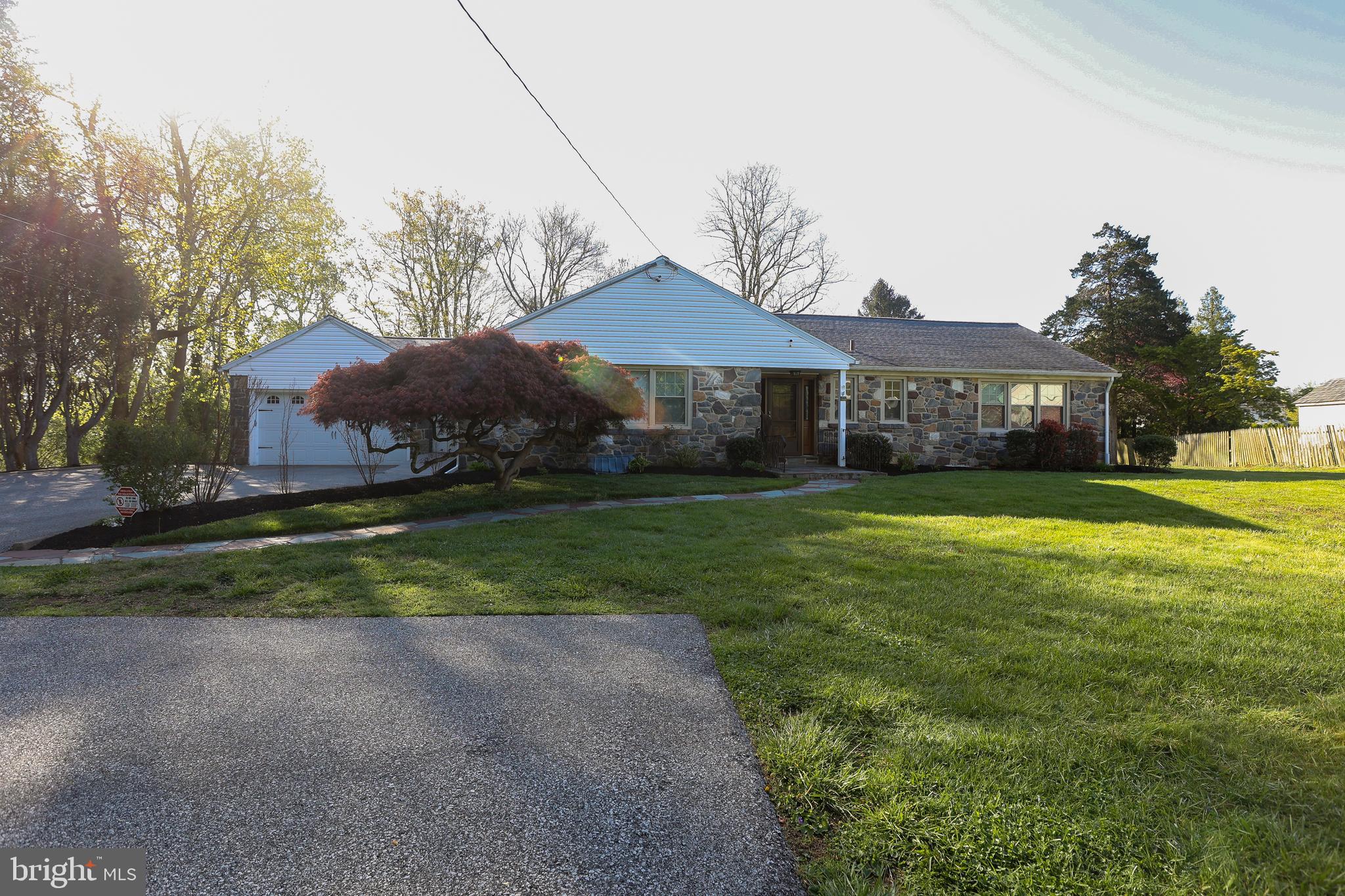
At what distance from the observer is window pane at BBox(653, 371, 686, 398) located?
13859 millimetres

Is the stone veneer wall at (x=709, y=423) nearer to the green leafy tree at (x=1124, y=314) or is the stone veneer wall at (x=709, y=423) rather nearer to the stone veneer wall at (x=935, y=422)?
the stone veneer wall at (x=935, y=422)

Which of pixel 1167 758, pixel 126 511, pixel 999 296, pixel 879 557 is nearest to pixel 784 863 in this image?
pixel 1167 758

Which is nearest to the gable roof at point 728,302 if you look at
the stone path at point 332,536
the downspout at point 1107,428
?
the stone path at point 332,536

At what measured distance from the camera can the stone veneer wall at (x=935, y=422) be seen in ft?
49.7

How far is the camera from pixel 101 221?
540 inches

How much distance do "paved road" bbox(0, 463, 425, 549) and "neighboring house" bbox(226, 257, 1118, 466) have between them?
221 centimetres

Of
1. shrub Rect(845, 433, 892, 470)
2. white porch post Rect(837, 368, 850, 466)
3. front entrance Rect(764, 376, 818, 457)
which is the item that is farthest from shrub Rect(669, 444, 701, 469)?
shrub Rect(845, 433, 892, 470)

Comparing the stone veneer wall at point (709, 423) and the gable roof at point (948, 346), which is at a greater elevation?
the gable roof at point (948, 346)

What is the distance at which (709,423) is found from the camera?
13797mm

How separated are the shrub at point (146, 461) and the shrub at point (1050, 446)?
52.8 feet

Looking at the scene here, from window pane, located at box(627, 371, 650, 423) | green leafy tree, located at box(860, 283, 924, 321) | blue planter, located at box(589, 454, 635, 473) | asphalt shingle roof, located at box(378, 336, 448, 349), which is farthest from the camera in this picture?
green leafy tree, located at box(860, 283, 924, 321)

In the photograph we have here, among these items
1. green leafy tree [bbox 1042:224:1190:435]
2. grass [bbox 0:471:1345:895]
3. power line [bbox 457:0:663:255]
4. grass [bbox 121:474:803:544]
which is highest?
green leafy tree [bbox 1042:224:1190:435]

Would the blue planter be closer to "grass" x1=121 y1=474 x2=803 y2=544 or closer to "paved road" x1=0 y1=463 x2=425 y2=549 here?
"grass" x1=121 y1=474 x2=803 y2=544

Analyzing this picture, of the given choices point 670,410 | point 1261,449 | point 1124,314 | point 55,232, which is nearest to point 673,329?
point 670,410
